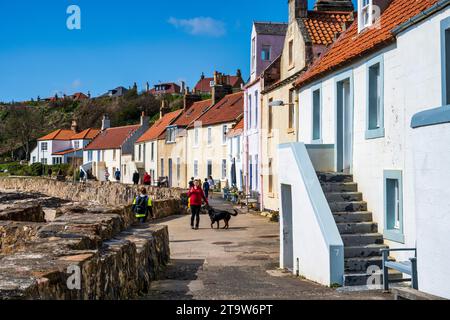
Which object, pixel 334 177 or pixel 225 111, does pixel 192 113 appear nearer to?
pixel 225 111

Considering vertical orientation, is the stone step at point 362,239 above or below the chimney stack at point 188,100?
below

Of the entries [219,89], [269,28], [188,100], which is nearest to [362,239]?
[269,28]

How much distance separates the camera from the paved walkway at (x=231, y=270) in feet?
30.5

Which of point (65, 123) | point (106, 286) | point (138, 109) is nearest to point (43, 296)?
point (106, 286)

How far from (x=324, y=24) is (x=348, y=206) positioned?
12.4m

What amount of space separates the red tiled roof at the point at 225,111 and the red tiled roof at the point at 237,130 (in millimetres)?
1573

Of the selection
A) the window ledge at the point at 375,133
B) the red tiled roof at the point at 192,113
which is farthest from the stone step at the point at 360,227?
the red tiled roof at the point at 192,113

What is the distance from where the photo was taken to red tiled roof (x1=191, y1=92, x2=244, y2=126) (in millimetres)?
42006

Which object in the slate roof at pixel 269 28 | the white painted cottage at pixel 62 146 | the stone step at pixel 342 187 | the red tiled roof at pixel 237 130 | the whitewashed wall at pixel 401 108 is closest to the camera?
the whitewashed wall at pixel 401 108

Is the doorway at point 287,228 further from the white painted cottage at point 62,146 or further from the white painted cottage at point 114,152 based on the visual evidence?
the white painted cottage at point 62,146

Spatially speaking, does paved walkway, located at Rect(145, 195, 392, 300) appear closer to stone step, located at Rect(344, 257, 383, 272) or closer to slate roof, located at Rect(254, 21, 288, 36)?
stone step, located at Rect(344, 257, 383, 272)

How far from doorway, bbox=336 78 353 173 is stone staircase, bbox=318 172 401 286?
0.58 meters

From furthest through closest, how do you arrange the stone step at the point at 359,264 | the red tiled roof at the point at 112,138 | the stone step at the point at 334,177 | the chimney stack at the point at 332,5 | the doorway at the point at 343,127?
the red tiled roof at the point at 112,138 < the chimney stack at the point at 332,5 < the doorway at the point at 343,127 < the stone step at the point at 334,177 < the stone step at the point at 359,264

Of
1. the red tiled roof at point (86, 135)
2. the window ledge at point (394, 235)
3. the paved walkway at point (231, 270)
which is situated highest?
the red tiled roof at point (86, 135)
